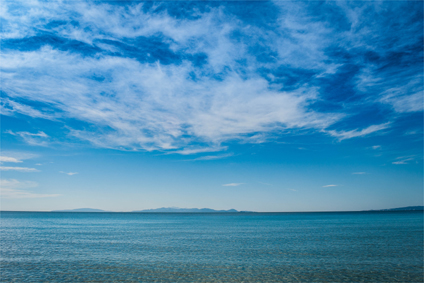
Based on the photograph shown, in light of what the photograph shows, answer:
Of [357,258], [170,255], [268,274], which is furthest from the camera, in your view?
[170,255]

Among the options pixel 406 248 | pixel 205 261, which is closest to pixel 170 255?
pixel 205 261

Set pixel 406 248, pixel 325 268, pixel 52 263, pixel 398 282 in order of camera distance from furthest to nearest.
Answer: pixel 406 248 < pixel 52 263 < pixel 325 268 < pixel 398 282

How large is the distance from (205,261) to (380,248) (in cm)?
2350

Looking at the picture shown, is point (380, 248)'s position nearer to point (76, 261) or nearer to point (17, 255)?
point (76, 261)

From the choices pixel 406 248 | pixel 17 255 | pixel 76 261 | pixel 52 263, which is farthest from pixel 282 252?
pixel 17 255

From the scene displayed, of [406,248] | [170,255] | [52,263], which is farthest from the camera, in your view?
[406,248]

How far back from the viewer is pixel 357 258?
1091 inches

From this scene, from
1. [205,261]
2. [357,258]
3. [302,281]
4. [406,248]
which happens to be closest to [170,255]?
[205,261]

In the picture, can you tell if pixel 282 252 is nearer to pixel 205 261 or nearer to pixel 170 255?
pixel 205 261

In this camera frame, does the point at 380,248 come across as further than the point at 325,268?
Yes

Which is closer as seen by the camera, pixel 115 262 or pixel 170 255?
pixel 115 262

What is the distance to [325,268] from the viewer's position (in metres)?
23.8

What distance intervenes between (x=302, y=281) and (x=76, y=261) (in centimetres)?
2188

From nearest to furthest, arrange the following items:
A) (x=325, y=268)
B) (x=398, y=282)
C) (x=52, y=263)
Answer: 1. (x=398, y=282)
2. (x=325, y=268)
3. (x=52, y=263)
